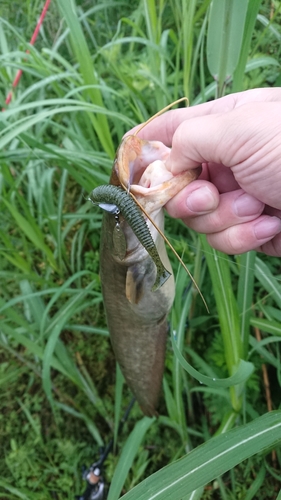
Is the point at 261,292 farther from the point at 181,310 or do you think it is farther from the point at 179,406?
the point at 179,406

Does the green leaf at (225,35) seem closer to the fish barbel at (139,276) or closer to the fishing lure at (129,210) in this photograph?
the fish barbel at (139,276)

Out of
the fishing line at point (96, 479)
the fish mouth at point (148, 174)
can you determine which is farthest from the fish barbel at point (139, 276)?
the fishing line at point (96, 479)

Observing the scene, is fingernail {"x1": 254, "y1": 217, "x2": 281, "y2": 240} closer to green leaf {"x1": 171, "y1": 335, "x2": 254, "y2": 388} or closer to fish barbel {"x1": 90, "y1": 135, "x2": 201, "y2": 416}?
fish barbel {"x1": 90, "y1": 135, "x2": 201, "y2": 416}

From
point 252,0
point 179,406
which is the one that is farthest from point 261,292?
point 252,0

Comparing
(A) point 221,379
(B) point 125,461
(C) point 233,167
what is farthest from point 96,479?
(C) point 233,167

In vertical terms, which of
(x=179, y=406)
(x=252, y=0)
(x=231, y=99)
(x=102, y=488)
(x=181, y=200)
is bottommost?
(x=102, y=488)

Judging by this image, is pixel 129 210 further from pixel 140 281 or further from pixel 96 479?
pixel 96 479

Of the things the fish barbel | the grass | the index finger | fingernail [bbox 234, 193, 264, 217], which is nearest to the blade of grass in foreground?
the grass
